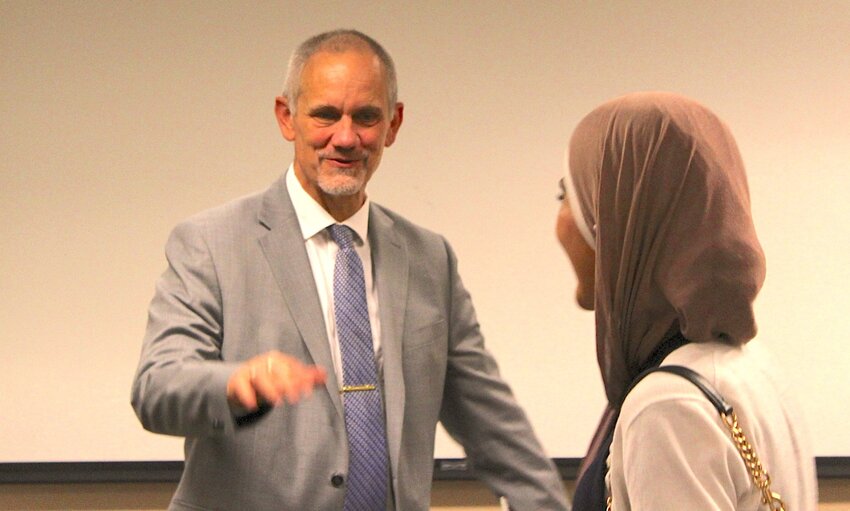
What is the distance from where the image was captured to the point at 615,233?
146cm

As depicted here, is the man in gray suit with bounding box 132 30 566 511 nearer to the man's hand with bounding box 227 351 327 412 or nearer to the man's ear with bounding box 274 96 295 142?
the man's ear with bounding box 274 96 295 142

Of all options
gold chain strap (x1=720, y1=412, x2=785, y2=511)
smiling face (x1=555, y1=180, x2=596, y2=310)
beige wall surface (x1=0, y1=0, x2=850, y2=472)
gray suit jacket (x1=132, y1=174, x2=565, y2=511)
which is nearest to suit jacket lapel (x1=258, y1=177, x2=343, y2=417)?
gray suit jacket (x1=132, y1=174, x2=565, y2=511)

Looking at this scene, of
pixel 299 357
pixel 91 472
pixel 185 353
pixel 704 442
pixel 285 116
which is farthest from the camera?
pixel 91 472

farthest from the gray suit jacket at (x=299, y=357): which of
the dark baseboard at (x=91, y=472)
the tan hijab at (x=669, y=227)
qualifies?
the dark baseboard at (x=91, y=472)

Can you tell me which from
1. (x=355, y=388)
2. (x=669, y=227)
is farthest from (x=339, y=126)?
(x=669, y=227)

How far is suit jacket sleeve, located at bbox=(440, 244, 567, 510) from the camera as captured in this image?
238 centimetres

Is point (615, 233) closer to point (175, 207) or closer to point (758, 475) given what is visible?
point (758, 475)

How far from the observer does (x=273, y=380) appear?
60.7 inches

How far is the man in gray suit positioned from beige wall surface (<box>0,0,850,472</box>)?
1.29 metres

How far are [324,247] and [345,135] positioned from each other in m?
0.24

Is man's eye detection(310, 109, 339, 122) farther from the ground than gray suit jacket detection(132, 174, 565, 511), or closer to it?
farther from the ground

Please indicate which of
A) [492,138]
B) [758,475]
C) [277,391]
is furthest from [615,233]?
[492,138]

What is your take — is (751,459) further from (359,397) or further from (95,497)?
(95,497)

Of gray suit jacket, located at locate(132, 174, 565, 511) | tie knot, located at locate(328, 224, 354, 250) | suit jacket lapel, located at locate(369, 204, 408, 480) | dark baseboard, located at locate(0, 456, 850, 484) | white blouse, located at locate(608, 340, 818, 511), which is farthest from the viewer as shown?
dark baseboard, located at locate(0, 456, 850, 484)
